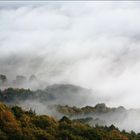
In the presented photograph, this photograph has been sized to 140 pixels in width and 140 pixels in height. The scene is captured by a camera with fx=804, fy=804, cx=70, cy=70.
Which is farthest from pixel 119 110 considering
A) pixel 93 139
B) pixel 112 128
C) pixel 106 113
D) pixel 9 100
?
pixel 93 139

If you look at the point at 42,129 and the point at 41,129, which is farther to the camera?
the point at 42,129

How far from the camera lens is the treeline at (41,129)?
85.9 metres

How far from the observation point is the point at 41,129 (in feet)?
297

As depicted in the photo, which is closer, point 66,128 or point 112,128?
point 66,128

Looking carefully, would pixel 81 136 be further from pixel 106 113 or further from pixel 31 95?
pixel 31 95

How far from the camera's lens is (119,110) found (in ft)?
551

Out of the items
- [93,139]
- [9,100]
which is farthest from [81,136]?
[9,100]

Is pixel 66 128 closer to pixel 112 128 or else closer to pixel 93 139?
pixel 93 139

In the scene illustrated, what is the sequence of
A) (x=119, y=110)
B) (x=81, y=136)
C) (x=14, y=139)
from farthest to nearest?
(x=119, y=110) < (x=81, y=136) < (x=14, y=139)

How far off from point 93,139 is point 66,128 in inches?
154

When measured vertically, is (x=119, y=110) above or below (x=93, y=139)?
above

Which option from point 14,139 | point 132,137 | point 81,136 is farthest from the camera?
point 132,137

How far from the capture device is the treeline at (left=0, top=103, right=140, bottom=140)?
85875 mm

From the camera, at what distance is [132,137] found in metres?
102
